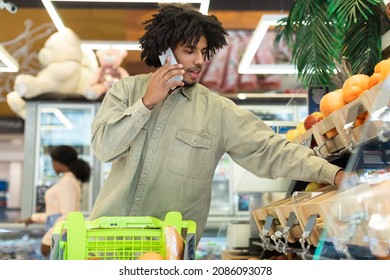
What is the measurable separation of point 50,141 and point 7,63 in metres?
0.90

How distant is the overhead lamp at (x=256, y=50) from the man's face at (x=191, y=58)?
8.25 feet

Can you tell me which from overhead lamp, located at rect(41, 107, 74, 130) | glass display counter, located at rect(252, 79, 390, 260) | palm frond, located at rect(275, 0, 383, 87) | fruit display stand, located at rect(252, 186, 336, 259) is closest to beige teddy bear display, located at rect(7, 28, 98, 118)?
overhead lamp, located at rect(41, 107, 74, 130)

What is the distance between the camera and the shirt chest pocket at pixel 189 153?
80.3 inches

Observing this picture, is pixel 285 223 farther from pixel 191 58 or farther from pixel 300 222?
pixel 191 58

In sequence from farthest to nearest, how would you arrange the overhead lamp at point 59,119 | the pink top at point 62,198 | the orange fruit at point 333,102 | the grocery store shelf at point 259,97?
the grocery store shelf at point 259,97 → the overhead lamp at point 59,119 → the pink top at point 62,198 → the orange fruit at point 333,102

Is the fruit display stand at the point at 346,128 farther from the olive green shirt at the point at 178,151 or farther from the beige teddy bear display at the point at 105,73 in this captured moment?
the beige teddy bear display at the point at 105,73

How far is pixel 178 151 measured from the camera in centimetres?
205

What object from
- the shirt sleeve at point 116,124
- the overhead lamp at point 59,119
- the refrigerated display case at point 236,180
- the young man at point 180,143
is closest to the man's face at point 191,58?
the young man at point 180,143

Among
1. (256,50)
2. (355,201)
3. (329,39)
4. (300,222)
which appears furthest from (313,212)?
(256,50)

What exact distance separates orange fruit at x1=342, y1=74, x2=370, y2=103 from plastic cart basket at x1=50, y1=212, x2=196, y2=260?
0.62 meters

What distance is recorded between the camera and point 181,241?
5.02 feet

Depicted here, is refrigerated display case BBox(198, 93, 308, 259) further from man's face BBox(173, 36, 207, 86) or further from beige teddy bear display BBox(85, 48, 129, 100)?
man's face BBox(173, 36, 207, 86)

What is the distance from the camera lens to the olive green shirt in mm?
1949
